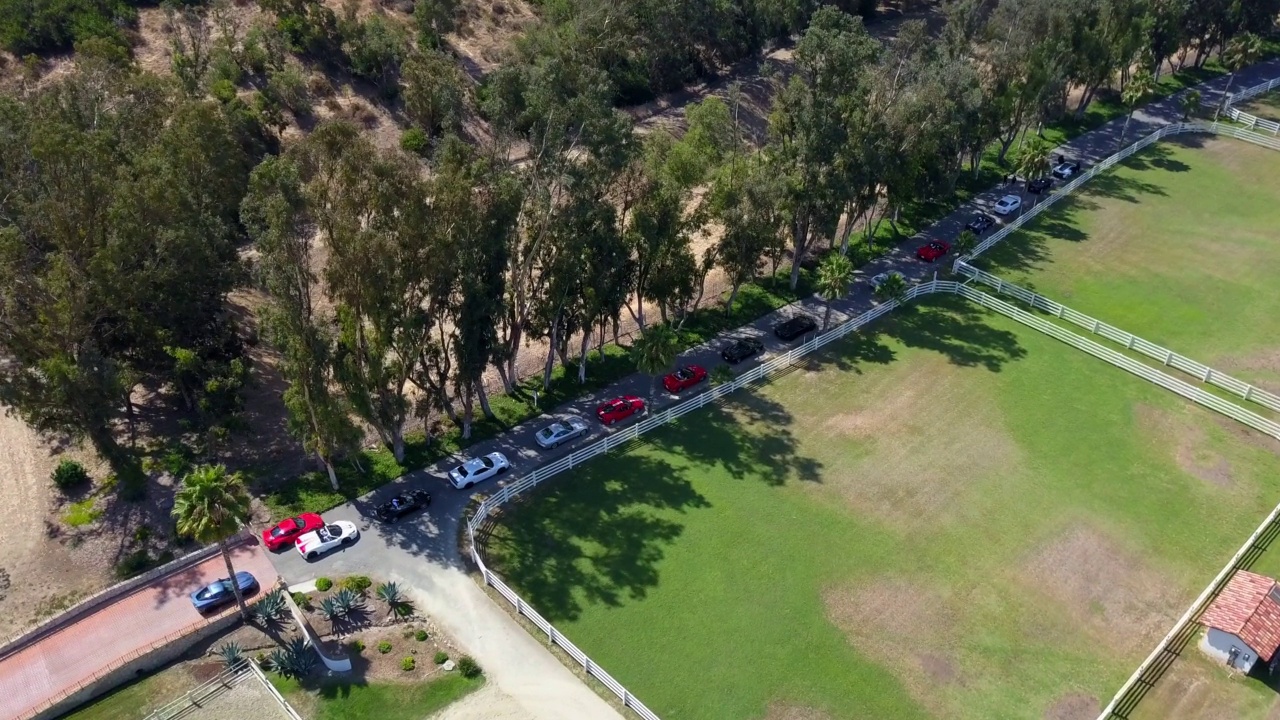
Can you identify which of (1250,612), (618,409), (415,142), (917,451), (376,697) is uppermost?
(415,142)

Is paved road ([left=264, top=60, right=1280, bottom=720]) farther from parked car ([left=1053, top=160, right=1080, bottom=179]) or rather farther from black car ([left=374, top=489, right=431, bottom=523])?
parked car ([left=1053, top=160, right=1080, bottom=179])

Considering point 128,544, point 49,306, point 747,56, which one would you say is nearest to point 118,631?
point 128,544

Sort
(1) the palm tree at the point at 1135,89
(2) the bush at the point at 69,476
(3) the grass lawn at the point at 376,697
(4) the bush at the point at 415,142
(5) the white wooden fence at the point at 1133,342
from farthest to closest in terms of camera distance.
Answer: (1) the palm tree at the point at 1135,89, (4) the bush at the point at 415,142, (5) the white wooden fence at the point at 1133,342, (2) the bush at the point at 69,476, (3) the grass lawn at the point at 376,697

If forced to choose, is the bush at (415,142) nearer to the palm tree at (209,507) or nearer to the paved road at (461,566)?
the paved road at (461,566)

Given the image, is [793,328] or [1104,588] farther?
[793,328]

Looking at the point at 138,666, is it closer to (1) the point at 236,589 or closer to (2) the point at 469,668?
(1) the point at 236,589

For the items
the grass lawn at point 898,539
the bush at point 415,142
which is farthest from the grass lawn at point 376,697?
the bush at point 415,142

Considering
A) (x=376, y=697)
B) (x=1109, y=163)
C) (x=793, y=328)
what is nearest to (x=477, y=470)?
(x=376, y=697)
